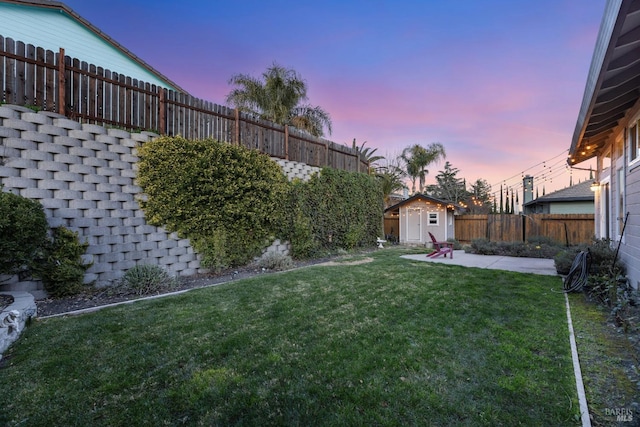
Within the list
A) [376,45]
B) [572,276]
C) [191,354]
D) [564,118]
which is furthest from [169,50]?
[564,118]

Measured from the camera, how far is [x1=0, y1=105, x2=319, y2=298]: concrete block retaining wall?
441 cm

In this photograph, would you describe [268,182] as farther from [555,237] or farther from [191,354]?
[555,237]

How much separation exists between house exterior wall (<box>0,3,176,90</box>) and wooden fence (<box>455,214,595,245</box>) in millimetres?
16191

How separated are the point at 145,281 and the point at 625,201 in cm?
839

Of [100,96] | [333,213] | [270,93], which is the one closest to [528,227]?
[333,213]

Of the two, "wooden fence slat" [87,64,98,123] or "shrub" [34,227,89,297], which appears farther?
"wooden fence slat" [87,64,98,123]

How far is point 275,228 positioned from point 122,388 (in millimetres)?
6239

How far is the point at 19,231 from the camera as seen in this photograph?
12.4ft

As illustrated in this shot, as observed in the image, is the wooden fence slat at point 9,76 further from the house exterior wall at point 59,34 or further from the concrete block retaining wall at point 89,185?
the house exterior wall at point 59,34

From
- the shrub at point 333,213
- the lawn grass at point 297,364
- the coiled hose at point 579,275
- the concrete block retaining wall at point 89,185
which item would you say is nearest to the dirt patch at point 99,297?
the concrete block retaining wall at point 89,185

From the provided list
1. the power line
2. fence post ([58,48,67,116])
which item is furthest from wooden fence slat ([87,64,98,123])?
the power line

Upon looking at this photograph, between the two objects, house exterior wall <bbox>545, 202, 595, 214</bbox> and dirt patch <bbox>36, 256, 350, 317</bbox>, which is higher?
house exterior wall <bbox>545, 202, 595, 214</bbox>

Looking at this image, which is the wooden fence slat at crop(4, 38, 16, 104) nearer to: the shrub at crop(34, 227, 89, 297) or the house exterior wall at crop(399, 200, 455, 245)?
the shrub at crop(34, 227, 89, 297)

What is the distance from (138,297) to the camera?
15.7 feet
